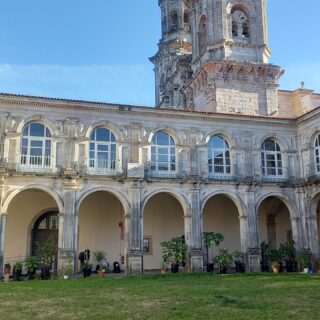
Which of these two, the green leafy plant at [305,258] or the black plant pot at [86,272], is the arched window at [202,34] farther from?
the black plant pot at [86,272]

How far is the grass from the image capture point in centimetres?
A: 1025

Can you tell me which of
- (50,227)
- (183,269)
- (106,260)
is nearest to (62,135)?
(50,227)

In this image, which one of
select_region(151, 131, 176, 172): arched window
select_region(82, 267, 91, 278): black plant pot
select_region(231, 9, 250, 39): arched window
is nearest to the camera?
select_region(82, 267, 91, 278): black plant pot

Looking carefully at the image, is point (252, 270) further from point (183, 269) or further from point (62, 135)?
point (62, 135)

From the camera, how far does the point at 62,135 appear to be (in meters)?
22.3

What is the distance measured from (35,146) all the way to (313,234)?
15.3m

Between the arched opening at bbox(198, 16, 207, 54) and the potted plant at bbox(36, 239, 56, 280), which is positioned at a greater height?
the arched opening at bbox(198, 16, 207, 54)

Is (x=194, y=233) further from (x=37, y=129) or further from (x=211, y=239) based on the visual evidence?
(x=37, y=129)

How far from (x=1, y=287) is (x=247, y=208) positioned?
1316 centimetres

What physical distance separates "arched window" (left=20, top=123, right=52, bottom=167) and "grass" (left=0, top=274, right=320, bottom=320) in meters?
6.77

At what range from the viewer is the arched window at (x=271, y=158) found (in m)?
25.3

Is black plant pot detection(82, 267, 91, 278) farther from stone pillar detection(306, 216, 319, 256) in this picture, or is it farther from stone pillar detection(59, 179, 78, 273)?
stone pillar detection(306, 216, 319, 256)

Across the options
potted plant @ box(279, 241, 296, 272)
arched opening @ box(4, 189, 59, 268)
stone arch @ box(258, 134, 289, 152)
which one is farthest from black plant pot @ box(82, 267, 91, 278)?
stone arch @ box(258, 134, 289, 152)

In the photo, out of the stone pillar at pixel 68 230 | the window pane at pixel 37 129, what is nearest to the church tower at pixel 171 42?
the window pane at pixel 37 129
